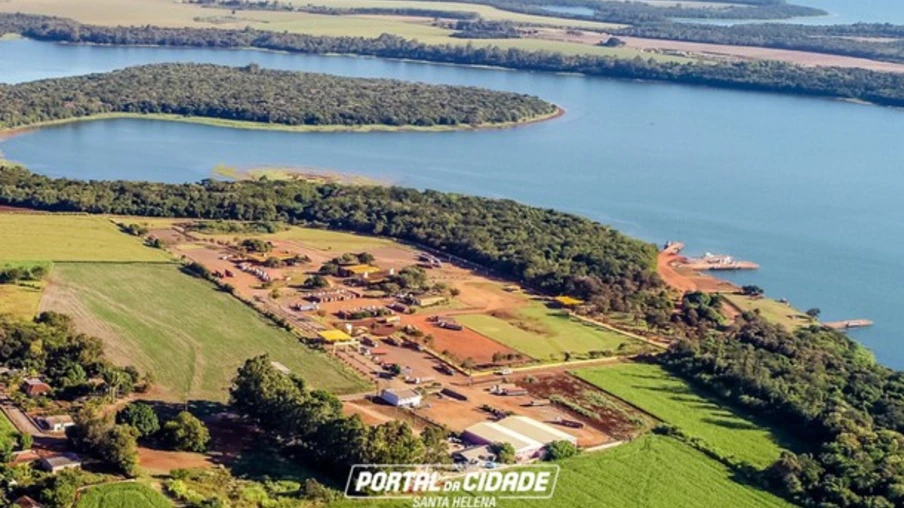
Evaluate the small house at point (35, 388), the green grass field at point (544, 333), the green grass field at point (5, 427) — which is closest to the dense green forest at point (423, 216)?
the green grass field at point (544, 333)

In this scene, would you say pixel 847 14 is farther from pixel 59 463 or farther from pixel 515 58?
pixel 59 463

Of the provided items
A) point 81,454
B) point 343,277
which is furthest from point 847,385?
point 81,454

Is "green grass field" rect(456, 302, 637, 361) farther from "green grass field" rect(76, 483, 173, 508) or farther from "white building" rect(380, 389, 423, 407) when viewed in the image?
"green grass field" rect(76, 483, 173, 508)

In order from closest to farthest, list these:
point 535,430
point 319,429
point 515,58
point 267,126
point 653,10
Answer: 1. point 319,429
2. point 535,430
3. point 267,126
4. point 515,58
5. point 653,10

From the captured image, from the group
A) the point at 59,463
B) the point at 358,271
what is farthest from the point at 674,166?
the point at 59,463

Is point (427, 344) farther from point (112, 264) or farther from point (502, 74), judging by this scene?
point (502, 74)
